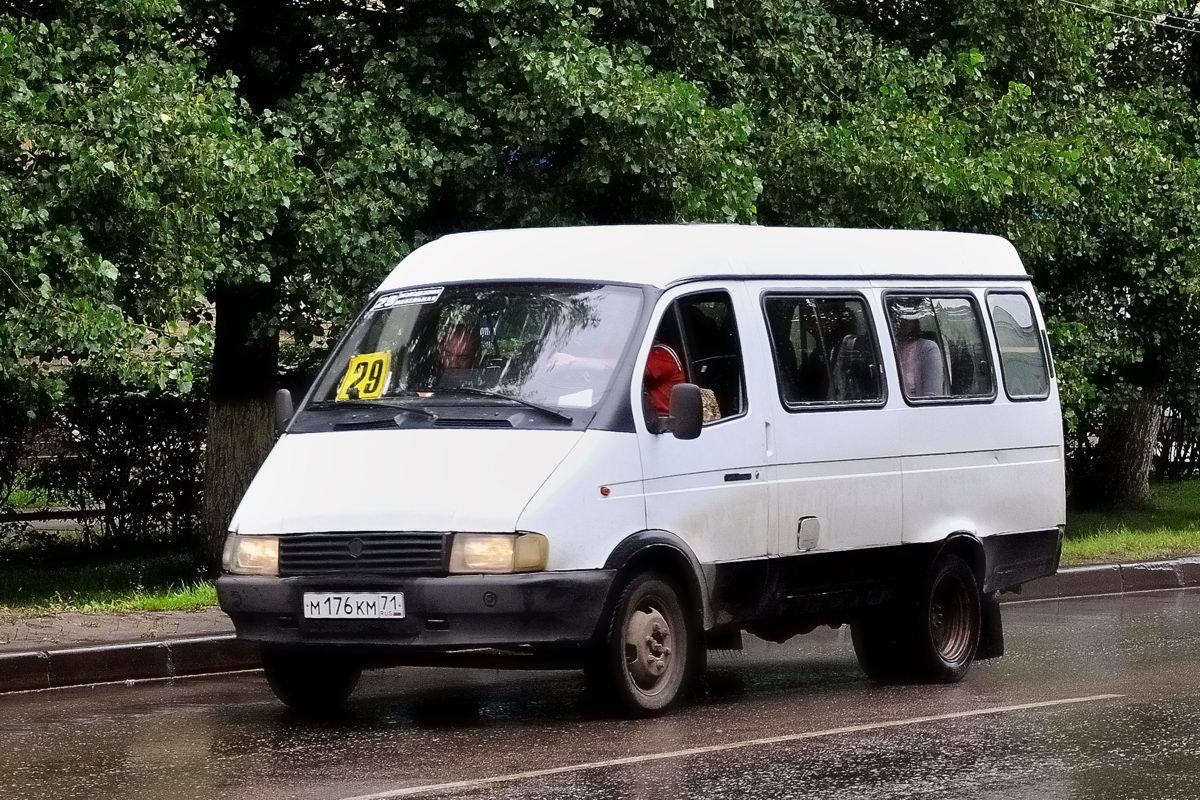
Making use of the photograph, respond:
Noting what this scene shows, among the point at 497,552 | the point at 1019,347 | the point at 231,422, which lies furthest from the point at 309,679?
the point at 231,422

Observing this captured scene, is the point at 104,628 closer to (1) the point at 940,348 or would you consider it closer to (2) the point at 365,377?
(2) the point at 365,377

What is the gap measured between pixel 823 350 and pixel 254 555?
297cm

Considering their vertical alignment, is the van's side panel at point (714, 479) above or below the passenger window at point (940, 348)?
below

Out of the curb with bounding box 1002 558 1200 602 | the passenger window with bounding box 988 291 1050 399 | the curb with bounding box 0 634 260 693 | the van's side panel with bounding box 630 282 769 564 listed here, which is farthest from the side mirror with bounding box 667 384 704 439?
the curb with bounding box 1002 558 1200 602

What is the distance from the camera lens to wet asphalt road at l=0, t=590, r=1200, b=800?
734 centimetres

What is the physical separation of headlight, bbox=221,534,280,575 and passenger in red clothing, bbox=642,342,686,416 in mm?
1789

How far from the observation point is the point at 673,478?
9.16 metres

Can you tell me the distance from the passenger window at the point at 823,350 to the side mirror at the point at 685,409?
871mm

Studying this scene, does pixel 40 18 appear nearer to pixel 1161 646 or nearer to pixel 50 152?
pixel 50 152

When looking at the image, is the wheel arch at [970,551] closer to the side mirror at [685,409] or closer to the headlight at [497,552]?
the side mirror at [685,409]

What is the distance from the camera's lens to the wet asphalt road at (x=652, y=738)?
734 cm

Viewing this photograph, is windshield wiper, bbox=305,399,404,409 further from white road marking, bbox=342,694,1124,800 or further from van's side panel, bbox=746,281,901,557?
white road marking, bbox=342,694,1124,800

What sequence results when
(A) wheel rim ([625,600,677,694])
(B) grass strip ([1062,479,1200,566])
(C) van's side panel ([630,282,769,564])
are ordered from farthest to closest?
(B) grass strip ([1062,479,1200,566]), (C) van's side panel ([630,282,769,564]), (A) wheel rim ([625,600,677,694])

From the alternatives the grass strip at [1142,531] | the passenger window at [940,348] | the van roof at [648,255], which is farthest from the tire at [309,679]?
the grass strip at [1142,531]
